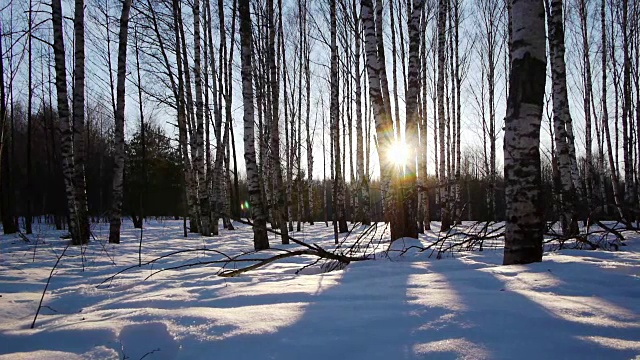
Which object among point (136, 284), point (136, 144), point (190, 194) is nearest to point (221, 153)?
point (190, 194)

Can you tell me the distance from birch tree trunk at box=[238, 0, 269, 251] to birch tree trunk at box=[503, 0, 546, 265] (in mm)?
4653

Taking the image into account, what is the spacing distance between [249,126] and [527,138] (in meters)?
5.42

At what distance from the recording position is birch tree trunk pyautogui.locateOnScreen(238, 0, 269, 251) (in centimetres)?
664

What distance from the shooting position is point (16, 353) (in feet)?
4.71

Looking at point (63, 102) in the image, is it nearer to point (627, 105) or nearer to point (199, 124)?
point (199, 124)

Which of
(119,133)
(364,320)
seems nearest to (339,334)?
(364,320)

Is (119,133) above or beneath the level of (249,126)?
above

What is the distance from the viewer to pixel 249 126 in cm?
723

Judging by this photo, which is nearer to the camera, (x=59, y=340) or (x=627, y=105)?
(x=59, y=340)

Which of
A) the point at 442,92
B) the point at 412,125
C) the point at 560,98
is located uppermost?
the point at 442,92

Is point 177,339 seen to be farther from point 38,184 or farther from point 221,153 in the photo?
point 38,184

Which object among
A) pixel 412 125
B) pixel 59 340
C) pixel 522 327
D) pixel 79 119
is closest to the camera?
pixel 522 327

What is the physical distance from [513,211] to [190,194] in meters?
12.4

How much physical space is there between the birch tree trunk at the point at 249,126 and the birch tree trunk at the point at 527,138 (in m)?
4.65
